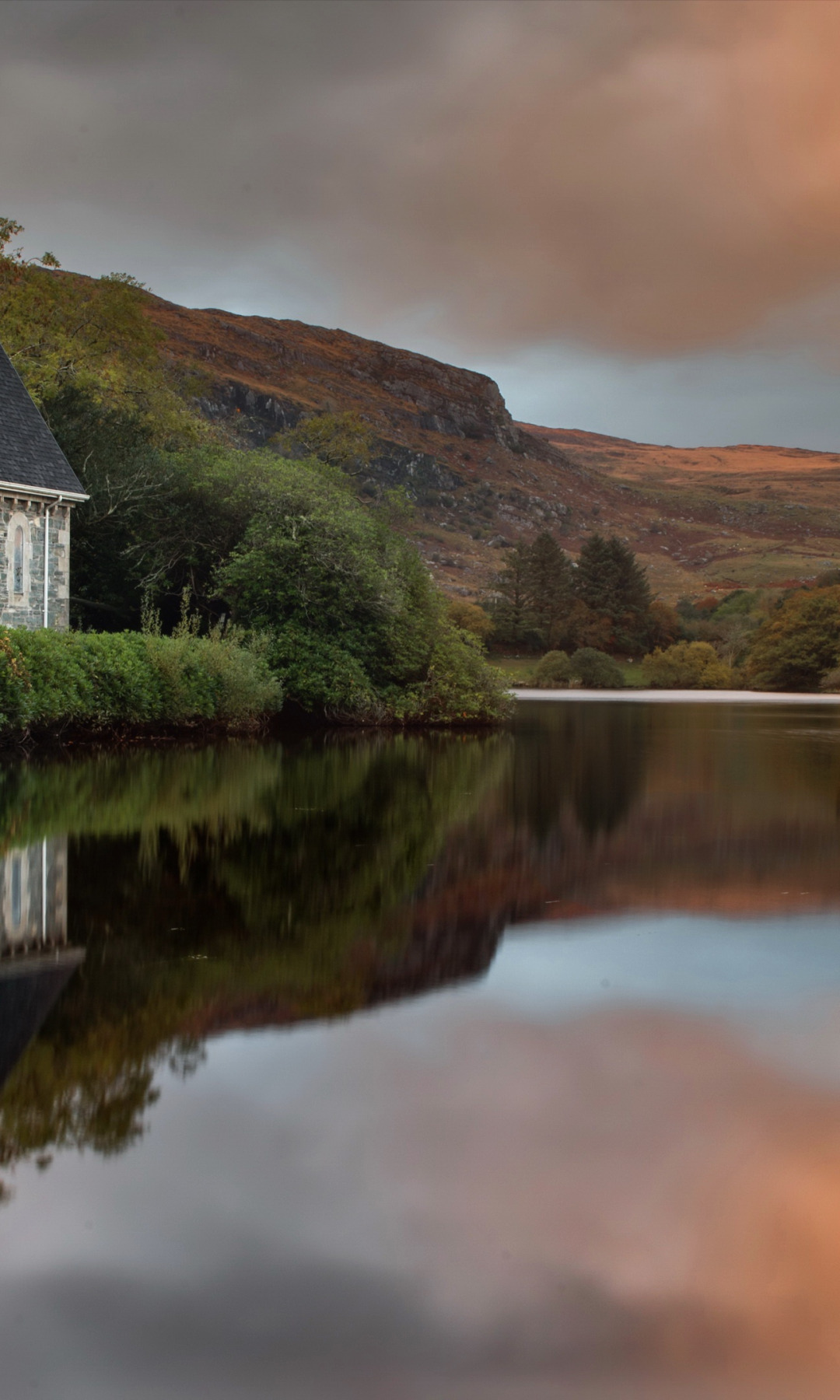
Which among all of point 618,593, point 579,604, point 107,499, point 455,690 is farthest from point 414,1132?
point 618,593

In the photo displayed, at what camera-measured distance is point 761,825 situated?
Result: 10.9 m

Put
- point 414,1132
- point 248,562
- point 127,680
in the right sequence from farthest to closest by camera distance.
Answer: point 248,562 → point 127,680 → point 414,1132

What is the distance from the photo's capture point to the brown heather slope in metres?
122

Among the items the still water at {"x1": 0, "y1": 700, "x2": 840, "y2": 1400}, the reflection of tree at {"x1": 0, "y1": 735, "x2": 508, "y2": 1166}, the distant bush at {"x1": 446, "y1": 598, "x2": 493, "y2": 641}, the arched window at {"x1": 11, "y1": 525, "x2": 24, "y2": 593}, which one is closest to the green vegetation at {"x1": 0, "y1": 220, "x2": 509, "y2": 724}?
the arched window at {"x1": 11, "y1": 525, "x2": 24, "y2": 593}

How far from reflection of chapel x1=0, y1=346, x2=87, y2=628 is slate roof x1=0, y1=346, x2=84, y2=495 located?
0.02 meters

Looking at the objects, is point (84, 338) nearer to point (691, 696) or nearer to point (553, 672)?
point (691, 696)

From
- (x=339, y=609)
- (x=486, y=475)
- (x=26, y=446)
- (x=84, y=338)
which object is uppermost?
(x=486, y=475)

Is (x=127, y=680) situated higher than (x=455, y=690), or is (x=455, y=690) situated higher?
(x=127, y=680)

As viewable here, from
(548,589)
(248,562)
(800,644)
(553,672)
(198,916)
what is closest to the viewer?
(198,916)

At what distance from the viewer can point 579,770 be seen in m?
16.7

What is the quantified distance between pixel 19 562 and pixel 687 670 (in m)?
44.9

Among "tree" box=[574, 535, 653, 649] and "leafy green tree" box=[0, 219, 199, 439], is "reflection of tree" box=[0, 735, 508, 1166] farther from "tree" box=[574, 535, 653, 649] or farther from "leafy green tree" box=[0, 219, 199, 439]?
"tree" box=[574, 535, 653, 649]

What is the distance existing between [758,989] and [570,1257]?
2717 millimetres

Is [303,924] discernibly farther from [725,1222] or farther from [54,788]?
Answer: [54,788]
